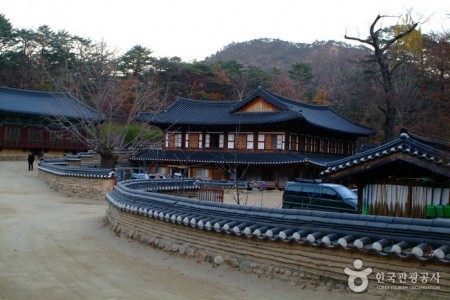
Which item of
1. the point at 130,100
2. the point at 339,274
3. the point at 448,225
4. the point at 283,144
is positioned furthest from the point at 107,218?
the point at 130,100

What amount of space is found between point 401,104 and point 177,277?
125 ft

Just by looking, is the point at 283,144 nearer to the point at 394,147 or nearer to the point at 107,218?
the point at 107,218

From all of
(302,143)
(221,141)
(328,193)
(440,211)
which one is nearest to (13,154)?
(221,141)

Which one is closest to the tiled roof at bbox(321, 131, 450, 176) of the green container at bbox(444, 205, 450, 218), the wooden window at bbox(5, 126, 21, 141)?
the green container at bbox(444, 205, 450, 218)

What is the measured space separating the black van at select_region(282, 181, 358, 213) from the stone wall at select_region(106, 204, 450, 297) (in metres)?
8.65

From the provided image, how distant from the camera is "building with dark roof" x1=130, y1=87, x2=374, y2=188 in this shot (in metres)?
37.3

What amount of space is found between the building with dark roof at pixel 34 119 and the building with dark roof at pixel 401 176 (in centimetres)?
3676

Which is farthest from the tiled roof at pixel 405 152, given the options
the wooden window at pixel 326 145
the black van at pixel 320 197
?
the wooden window at pixel 326 145

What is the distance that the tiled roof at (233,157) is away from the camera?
1423 inches

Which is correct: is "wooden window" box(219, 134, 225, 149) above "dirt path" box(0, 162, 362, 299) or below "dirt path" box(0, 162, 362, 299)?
above

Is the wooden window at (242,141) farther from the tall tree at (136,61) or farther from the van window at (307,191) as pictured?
the tall tree at (136,61)

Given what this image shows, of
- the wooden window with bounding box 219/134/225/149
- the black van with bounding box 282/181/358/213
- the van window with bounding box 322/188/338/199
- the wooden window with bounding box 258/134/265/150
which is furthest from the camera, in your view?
the wooden window with bounding box 219/134/225/149

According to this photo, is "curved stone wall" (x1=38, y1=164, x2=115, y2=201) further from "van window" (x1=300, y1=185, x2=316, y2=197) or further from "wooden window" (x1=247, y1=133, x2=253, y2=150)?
"wooden window" (x1=247, y1=133, x2=253, y2=150)

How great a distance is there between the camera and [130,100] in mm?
59031
